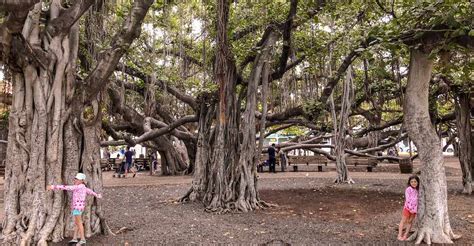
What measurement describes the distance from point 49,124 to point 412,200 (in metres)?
5.10

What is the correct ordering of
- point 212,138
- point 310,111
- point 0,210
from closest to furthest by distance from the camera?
point 0,210 → point 212,138 → point 310,111

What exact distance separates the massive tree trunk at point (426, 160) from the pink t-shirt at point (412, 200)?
5cm

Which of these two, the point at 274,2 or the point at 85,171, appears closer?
the point at 85,171

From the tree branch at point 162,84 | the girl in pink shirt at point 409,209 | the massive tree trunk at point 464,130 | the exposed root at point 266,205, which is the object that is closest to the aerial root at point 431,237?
the girl in pink shirt at point 409,209

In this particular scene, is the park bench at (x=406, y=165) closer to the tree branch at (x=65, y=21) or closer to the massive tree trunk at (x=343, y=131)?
the massive tree trunk at (x=343, y=131)

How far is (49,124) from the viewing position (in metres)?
5.27

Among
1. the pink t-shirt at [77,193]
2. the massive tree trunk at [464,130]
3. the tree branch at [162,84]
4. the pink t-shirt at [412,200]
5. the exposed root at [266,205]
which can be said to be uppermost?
the tree branch at [162,84]

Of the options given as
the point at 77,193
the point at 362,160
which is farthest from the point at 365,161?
the point at 77,193

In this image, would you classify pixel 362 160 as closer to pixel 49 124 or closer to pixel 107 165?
pixel 107 165

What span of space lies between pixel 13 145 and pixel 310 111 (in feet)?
22.3

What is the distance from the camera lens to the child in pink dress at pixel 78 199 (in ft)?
16.0

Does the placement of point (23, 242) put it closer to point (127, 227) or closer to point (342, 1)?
point (127, 227)

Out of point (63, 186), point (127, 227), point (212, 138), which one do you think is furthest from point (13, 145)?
point (212, 138)

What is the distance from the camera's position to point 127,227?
19.7 feet
